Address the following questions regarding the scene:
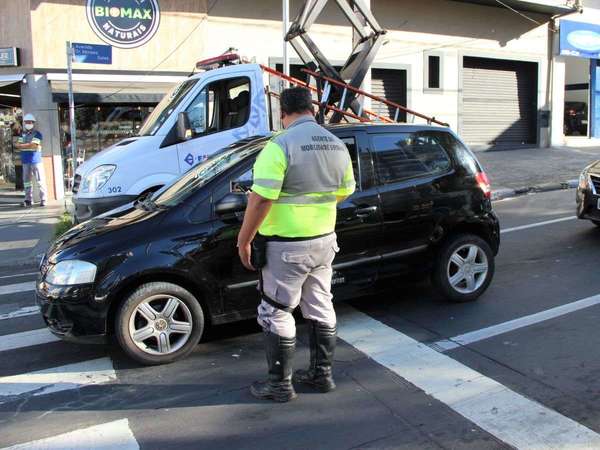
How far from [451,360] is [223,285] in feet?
5.85

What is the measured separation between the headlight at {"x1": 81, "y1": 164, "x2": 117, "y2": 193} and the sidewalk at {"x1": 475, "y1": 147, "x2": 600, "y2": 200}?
8231 millimetres

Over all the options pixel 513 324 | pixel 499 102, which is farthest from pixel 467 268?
pixel 499 102

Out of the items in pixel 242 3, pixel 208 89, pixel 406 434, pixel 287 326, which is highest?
pixel 242 3

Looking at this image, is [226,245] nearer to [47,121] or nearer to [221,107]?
[221,107]

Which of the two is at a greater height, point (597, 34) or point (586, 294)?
point (597, 34)

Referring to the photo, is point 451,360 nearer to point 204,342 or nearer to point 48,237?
point 204,342

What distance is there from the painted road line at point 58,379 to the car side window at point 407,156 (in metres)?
2.75

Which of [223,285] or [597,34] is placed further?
[597,34]

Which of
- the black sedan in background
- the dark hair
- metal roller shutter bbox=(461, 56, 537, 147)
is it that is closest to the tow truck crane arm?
the black sedan in background

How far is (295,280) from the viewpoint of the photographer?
11.7 ft

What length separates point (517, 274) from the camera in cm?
640

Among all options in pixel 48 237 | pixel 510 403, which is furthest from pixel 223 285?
pixel 48 237

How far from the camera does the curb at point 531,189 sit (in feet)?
41.1

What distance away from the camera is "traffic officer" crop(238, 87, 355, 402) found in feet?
11.2
